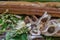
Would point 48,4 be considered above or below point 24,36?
above

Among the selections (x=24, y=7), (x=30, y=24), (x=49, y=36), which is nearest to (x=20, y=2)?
(x=24, y=7)

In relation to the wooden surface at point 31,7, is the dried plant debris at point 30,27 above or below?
below

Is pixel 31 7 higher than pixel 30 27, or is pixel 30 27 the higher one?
pixel 31 7

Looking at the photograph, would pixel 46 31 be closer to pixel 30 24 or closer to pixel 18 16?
pixel 30 24

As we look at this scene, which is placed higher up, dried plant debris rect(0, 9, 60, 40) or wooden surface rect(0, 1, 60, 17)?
wooden surface rect(0, 1, 60, 17)

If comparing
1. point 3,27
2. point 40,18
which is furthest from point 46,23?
point 3,27

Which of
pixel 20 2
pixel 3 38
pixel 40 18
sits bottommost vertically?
pixel 3 38
